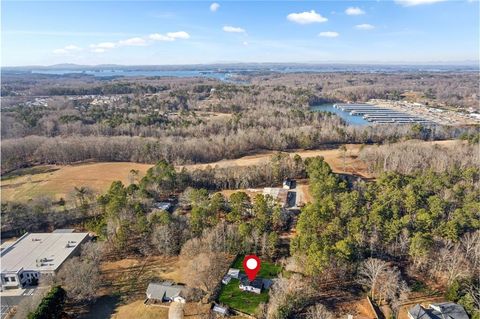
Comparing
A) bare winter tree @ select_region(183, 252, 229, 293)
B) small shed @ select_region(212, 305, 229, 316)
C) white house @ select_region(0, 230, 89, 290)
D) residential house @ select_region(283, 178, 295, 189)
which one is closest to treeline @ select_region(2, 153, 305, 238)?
residential house @ select_region(283, 178, 295, 189)

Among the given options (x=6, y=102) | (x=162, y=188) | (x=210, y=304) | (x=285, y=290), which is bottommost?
(x=210, y=304)

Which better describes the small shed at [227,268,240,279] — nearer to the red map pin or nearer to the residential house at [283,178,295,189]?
the red map pin

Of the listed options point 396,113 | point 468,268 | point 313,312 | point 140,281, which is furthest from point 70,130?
point 396,113

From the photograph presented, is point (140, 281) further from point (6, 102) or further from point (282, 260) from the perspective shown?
point (6, 102)

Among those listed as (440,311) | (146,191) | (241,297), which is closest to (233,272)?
(241,297)

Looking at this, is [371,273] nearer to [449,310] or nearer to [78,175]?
[449,310]

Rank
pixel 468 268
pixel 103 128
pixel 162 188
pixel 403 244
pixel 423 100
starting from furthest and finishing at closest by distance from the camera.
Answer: pixel 423 100 → pixel 103 128 → pixel 162 188 → pixel 403 244 → pixel 468 268
